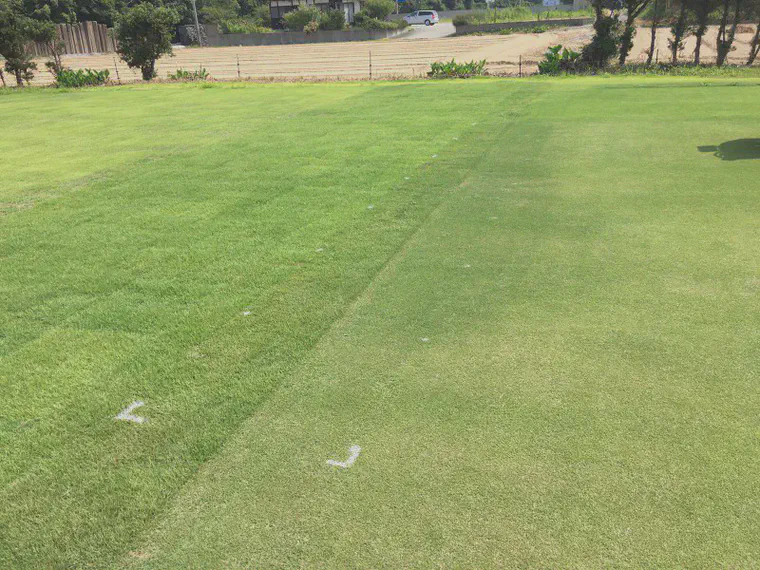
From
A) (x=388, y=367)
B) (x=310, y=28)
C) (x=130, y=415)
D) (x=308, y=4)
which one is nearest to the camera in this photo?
(x=130, y=415)

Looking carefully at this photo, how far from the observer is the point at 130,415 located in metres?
3.44

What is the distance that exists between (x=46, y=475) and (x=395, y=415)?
1.82 m

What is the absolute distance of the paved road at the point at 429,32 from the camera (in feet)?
158

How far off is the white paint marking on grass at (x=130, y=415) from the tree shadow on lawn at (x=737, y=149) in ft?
28.4

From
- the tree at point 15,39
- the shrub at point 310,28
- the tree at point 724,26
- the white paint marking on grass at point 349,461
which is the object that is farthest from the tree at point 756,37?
the shrub at point 310,28

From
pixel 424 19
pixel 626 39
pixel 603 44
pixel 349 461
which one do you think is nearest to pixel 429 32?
pixel 424 19

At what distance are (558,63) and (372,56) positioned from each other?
1550 cm

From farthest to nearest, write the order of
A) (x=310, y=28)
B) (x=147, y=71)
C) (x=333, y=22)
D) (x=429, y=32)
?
(x=429, y=32) → (x=333, y=22) → (x=310, y=28) → (x=147, y=71)

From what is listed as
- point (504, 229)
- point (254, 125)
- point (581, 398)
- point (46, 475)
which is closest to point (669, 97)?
point (254, 125)

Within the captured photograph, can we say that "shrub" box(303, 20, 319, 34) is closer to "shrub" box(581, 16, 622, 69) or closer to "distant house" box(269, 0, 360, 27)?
"distant house" box(269, 0, 360, 27)

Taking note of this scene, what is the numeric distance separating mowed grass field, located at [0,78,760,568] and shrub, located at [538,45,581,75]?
13908mm

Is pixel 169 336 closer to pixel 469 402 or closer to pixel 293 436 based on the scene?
pixel 293 436

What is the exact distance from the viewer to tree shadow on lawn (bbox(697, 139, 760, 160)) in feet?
28.7

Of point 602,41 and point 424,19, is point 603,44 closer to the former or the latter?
point 602,41
